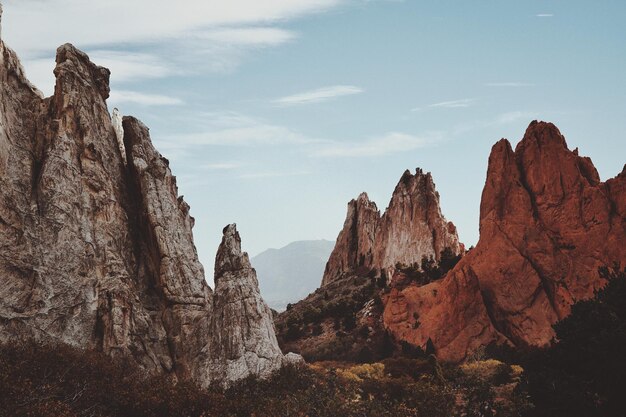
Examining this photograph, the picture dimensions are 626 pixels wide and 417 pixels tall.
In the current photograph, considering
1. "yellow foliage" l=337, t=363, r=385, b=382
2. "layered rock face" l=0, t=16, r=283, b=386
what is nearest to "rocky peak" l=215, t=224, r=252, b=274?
"layered rock face" l=0, t=16, r=283, b=386

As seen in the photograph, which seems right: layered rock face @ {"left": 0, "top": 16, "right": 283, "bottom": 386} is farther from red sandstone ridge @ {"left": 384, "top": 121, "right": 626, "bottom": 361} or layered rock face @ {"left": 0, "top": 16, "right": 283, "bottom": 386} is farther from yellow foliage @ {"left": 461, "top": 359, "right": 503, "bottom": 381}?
red sandstone ridge @ {"left": 384, "top": 121, "right": 626, "bottom": 361}

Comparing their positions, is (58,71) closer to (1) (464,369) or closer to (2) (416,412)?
(2) (416,412)

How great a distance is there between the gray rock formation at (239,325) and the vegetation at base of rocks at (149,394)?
4.81 ft

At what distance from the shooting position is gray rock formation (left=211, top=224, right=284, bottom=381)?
38.1 meters

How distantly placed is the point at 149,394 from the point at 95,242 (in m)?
16.0

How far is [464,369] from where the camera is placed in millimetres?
51500

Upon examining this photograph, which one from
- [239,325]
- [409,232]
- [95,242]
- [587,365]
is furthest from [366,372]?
[409,232]

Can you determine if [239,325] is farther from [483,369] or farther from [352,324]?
[352,324]

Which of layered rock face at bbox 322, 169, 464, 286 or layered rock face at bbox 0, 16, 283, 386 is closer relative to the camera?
layered rock face at bbox 0, 16, 283, 386

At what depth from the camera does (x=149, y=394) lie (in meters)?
28.6

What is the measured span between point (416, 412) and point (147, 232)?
23244mm

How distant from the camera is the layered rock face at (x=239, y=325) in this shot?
38125 mm

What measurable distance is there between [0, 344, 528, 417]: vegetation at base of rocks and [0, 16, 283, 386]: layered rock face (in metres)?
3.28

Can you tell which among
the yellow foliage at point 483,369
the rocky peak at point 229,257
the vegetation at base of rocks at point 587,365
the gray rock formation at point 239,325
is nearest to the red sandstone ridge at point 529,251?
the yellow foliage at point 483,369
